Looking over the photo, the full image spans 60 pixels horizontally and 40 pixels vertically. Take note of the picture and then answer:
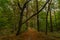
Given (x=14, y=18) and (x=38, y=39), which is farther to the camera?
(x=14, y=18)

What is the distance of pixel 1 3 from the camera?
72.3ft

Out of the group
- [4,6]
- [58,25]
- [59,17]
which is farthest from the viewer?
[58,25]

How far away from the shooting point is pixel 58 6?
3469cm

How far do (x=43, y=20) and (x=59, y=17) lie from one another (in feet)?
16.5

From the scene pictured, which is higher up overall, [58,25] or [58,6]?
[58,6]

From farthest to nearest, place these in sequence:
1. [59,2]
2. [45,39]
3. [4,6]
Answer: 1. [59,2]
2. [4,6]
3. [45,39]

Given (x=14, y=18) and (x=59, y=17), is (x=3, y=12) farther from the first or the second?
(x=59, y=17)

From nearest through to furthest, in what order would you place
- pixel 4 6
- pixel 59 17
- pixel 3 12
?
pixel 4 6, pixel 3 12, pixel 59 17

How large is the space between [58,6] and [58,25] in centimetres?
860

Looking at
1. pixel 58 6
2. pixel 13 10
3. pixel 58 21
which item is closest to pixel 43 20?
pixel 58 21

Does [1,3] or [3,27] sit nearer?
[1,3]

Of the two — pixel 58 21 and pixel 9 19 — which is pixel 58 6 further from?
pixel 9 19


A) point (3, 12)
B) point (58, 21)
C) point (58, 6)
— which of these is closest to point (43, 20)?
point (58, 21)

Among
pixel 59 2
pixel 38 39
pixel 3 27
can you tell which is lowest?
pixel 38 39
